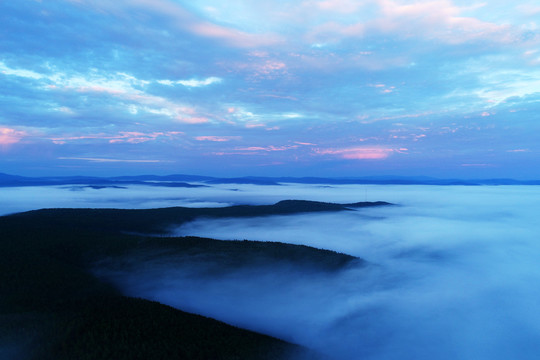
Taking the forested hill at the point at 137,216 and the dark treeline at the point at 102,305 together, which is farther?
the forested hill at the point at 137,216

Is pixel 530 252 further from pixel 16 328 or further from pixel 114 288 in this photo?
pixel 16 328

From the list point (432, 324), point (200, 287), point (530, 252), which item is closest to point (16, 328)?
point (200, 287)

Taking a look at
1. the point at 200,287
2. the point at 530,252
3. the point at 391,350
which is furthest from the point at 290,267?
the point at 530,252

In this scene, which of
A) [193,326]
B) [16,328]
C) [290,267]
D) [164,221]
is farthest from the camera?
[164,221]

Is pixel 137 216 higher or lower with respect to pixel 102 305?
lower

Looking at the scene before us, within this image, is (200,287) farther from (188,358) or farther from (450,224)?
(450,224)

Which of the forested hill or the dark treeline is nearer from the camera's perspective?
the dark treeline

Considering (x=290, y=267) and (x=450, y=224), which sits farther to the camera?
(x=450, y=224)

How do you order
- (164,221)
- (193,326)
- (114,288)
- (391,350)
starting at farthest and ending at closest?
1. (164,221)
2. (114,288)
3. (391,350)
4. (193,326)

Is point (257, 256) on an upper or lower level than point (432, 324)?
upper

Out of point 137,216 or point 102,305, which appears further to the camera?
point 137,216
